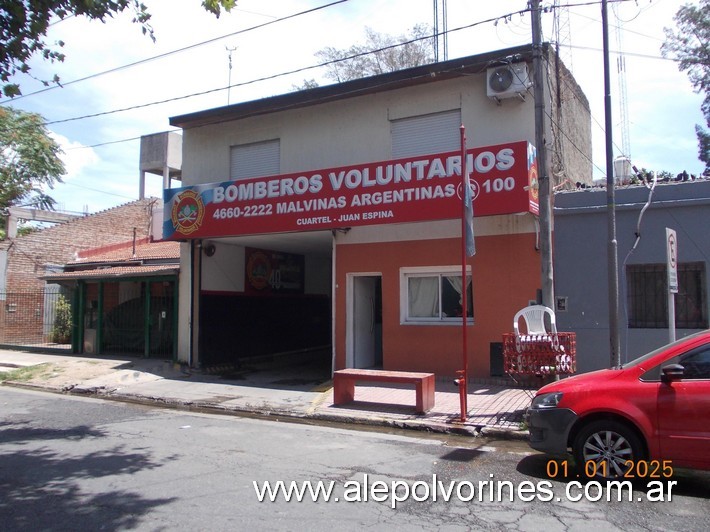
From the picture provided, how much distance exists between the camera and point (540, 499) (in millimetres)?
5441

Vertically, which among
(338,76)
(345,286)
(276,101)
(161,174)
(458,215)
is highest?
(338,76)

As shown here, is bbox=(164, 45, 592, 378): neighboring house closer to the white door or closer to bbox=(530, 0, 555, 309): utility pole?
the white door

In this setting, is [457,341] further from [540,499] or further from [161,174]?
[161,174]

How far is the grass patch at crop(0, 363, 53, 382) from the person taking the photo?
→ 1458 centimetres

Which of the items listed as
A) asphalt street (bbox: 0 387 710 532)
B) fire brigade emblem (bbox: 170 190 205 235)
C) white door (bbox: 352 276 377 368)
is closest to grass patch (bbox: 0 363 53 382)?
fire brigade emblem (bbox: 170 190 205 235)

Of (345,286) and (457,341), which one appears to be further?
(345,286)

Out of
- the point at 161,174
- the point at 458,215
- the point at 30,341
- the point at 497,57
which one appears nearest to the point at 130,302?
the point at 30,341

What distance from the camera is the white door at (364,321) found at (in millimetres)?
13992

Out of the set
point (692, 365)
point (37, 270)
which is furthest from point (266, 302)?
point (692, 365)

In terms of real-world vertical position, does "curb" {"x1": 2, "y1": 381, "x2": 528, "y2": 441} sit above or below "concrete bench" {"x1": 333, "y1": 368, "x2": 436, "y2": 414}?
below

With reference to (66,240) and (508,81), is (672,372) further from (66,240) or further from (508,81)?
(66,240)

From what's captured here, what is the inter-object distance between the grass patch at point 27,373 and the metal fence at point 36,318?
586cm

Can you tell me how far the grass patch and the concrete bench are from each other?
8.56m

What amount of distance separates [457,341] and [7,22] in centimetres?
954
